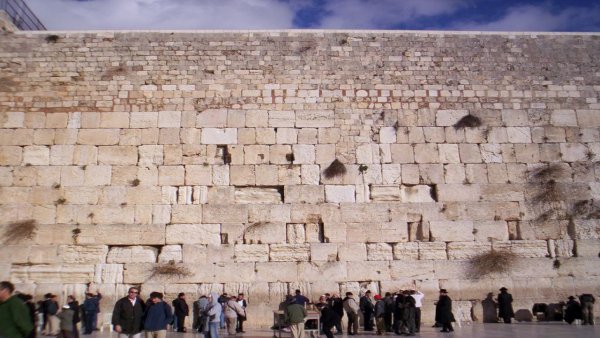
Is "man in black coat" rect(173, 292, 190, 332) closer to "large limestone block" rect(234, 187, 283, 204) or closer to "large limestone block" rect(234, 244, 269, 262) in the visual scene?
"large limestone block" rect(234, 244, 269, 262)

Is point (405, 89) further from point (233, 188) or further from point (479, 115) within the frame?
point (233, 188)

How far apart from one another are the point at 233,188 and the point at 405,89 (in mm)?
4652

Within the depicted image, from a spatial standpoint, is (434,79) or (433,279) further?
(434,79)

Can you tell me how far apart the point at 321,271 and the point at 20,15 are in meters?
10.0

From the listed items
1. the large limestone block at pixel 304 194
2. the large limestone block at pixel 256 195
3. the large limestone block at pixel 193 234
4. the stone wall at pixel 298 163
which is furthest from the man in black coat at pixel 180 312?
the large limestone block at pixel 304 194

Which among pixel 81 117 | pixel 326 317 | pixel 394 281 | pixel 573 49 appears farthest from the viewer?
pixel 573 49

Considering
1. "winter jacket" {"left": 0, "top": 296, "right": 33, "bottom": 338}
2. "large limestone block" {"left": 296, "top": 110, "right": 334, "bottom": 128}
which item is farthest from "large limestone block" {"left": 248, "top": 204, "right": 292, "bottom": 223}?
"winter jacket" {"left": 0, "top": 296, "right": 33, "bottom": 338}

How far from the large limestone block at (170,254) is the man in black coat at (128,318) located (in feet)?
13.9

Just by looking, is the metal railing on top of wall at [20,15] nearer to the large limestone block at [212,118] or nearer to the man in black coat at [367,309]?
the large limestone block at [212,118]

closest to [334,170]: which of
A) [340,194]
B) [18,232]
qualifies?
[340,194]

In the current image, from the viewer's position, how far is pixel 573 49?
12773 millimetres

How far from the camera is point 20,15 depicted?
43.6 feet

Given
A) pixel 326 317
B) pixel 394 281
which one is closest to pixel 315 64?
pixel 394 281

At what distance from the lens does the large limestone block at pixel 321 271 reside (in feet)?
35.7
